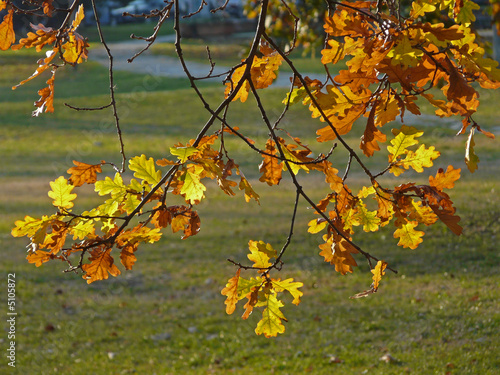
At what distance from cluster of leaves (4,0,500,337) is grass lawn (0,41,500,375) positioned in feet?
8.99

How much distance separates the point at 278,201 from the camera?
9.40 metres

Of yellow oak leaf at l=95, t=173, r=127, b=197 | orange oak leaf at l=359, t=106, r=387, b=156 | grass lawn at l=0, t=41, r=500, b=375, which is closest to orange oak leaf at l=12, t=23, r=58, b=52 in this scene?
yellow oak leaf at l=95, t=173, r=127, b=197

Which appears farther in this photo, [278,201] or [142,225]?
[278,201]

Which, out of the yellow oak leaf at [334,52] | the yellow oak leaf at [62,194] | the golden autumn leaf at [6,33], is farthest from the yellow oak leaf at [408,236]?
the golden autumn leaf at [6,33]

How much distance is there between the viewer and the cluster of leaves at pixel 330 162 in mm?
1493

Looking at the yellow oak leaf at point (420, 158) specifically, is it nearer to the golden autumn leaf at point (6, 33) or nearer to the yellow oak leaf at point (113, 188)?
the yellow oak leaf at point (113, 188)

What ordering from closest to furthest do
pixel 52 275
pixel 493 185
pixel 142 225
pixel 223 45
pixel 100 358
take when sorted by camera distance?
pixel 142 225 → pixel 100 358 → pixel 52 275 → pixel 493 185 → pixel 223 45

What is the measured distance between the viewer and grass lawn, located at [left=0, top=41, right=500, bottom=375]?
4.65 meters

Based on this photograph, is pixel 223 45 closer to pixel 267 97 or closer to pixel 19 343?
pixel 267 97

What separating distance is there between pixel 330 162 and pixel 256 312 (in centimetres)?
405

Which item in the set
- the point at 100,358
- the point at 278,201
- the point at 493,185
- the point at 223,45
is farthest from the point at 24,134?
the point at 223,45

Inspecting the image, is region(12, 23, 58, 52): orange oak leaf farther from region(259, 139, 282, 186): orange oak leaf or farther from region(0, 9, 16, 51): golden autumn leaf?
region(259, 139, 282, 186): orange oak leaf

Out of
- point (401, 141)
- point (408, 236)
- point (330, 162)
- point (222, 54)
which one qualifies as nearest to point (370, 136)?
point (330, 162)

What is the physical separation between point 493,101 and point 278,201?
30.6 ft
